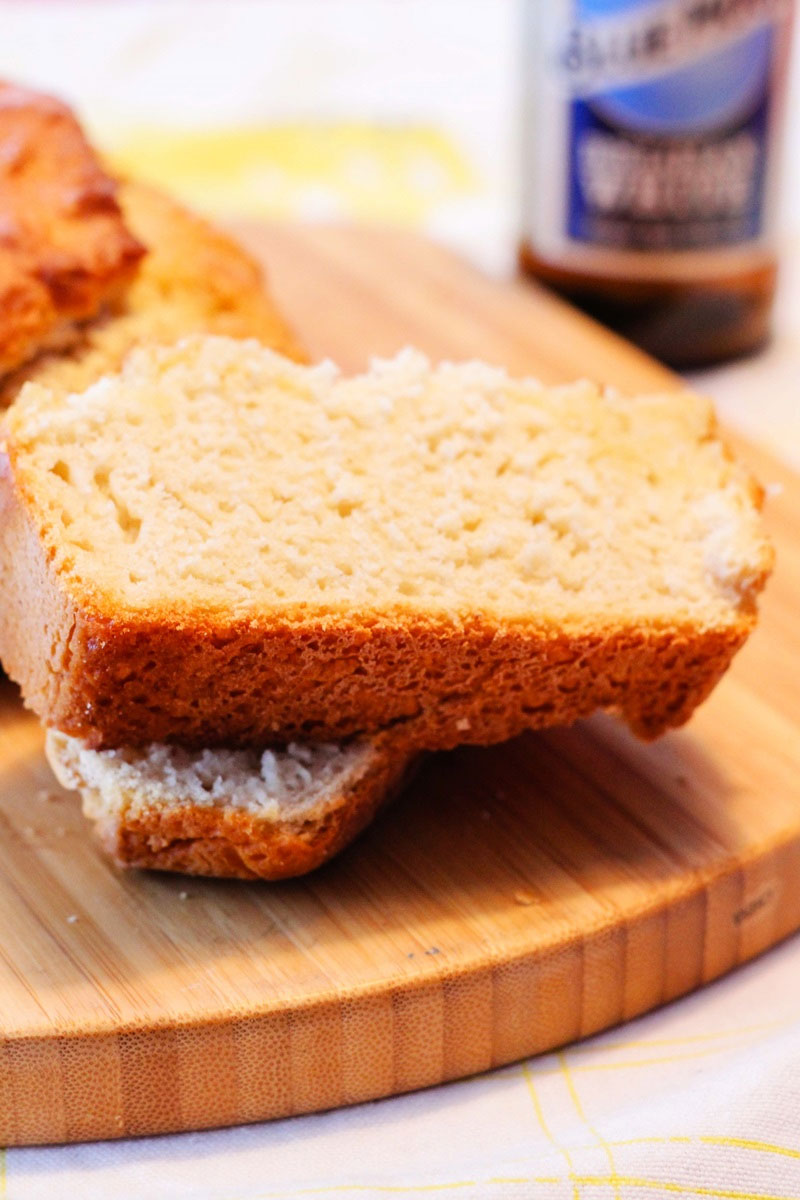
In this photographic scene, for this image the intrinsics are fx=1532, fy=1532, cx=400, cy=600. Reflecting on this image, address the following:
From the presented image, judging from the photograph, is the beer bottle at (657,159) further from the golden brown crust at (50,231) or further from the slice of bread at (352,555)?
the slice of bread at (352,555)

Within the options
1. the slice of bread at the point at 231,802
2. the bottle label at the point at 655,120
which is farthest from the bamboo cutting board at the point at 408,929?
the bottle label at the point at 655,120

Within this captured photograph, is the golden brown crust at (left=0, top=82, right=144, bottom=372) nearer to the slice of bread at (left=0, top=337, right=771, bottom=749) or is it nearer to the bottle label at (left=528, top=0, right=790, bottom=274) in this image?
the slice of bread at (left=0, top=337, right=771, bottom=749)

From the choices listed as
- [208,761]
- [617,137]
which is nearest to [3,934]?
[208,761]

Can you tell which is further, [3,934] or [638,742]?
[638,742]

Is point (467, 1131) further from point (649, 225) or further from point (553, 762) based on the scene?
point (649, 225)

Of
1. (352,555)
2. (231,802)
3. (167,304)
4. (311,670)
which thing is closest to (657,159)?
(167,304)

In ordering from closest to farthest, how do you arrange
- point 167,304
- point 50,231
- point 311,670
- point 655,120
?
point 311,670
point 50,231
point 167,304
point 655,120

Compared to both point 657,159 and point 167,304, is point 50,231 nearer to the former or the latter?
point 167,304
